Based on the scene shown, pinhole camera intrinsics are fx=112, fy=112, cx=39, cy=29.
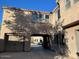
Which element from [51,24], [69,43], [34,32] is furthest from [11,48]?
[69,43]

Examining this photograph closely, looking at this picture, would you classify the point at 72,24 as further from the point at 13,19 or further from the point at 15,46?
the point at 15,46

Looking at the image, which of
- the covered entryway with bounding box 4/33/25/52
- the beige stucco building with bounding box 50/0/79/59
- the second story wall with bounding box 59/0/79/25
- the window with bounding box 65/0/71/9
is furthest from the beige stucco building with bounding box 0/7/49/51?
the window with bounding box 65/0/71/9

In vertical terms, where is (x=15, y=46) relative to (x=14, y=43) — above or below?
below

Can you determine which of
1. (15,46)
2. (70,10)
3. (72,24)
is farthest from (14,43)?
(70,10)

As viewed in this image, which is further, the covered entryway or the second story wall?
the covered entryway

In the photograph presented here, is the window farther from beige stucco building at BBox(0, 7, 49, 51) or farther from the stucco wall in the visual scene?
beige stucco building at BBox(0, 7, 49, 51)

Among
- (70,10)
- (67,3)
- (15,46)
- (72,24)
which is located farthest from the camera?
(15,46)

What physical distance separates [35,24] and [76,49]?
8.66 metres

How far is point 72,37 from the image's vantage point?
35.9 feet

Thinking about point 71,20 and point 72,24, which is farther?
point 72,24

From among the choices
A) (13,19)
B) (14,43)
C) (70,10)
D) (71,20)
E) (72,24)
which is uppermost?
(13,19)

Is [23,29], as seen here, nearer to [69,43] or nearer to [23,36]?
[23,36]

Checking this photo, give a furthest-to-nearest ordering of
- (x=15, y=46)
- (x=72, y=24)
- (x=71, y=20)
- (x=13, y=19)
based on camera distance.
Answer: (x=15, y=46)
(x=13, y=19)
(x=72, y=24)
(x=71, y=20)

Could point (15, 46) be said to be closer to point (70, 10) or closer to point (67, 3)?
point (67, 3)
